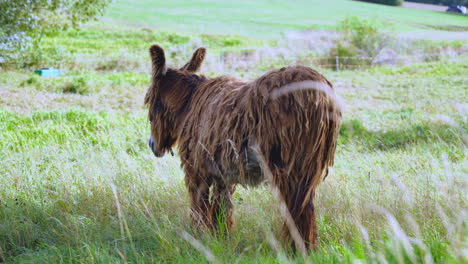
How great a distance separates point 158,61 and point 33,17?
39.4 feet

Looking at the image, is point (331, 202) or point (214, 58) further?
point (214, 58)

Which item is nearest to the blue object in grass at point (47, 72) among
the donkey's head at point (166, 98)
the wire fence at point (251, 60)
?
the wire fence at point (251, 60)

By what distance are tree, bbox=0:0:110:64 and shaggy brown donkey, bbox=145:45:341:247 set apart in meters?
11.4

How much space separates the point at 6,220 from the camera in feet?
13.5

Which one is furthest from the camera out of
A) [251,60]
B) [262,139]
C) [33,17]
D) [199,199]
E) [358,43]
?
[358,43]

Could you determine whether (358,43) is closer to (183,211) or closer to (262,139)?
(183,211)

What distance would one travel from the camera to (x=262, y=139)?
303 centimetres

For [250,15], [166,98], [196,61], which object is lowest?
[250,15]

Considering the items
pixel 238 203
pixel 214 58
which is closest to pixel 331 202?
pixel 238 203

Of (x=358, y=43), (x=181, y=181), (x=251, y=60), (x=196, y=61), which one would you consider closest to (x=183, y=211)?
(x=181, y=181)

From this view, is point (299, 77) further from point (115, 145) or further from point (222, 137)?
point (115, 145)

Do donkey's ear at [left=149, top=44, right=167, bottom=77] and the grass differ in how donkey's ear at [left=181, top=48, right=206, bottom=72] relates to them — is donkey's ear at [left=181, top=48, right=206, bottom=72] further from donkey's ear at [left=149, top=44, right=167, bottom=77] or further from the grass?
the grass

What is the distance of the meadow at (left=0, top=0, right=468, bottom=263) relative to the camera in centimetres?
305

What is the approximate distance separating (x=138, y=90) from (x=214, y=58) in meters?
12.5
